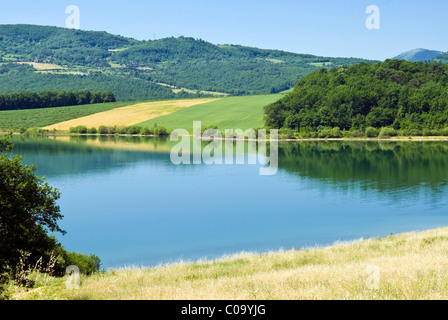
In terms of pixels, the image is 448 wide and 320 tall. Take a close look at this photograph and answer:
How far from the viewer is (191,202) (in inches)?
1384

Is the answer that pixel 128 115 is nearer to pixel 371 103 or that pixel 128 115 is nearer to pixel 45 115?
pixel 45 115

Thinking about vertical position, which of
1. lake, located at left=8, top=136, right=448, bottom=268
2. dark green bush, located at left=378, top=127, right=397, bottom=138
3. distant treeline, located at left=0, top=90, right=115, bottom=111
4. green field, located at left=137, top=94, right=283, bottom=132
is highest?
distant treeline, located at left=0, top=90, right=115, bottom=111

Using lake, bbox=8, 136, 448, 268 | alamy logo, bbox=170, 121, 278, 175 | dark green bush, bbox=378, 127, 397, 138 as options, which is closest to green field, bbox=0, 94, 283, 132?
alamy logo, bbox=170, 121, 278, 175

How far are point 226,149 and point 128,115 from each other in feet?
177

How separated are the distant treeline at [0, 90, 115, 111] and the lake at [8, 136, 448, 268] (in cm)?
8648

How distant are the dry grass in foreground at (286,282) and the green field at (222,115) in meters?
88.2

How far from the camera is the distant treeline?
139 meters

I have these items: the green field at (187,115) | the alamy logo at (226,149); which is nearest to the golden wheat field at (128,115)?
the green field at (187,115)

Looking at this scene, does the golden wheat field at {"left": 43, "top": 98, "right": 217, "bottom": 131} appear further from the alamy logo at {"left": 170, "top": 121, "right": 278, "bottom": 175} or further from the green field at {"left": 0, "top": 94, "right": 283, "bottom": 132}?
the alamy logo at {"left": 170, "top": 121, "right": 278, "bottom": 175}

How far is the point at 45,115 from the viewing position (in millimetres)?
128625

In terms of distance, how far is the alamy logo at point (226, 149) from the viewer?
59844 millimetres

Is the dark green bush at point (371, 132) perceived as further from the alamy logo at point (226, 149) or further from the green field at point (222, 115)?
the green field at point (222, 115)
